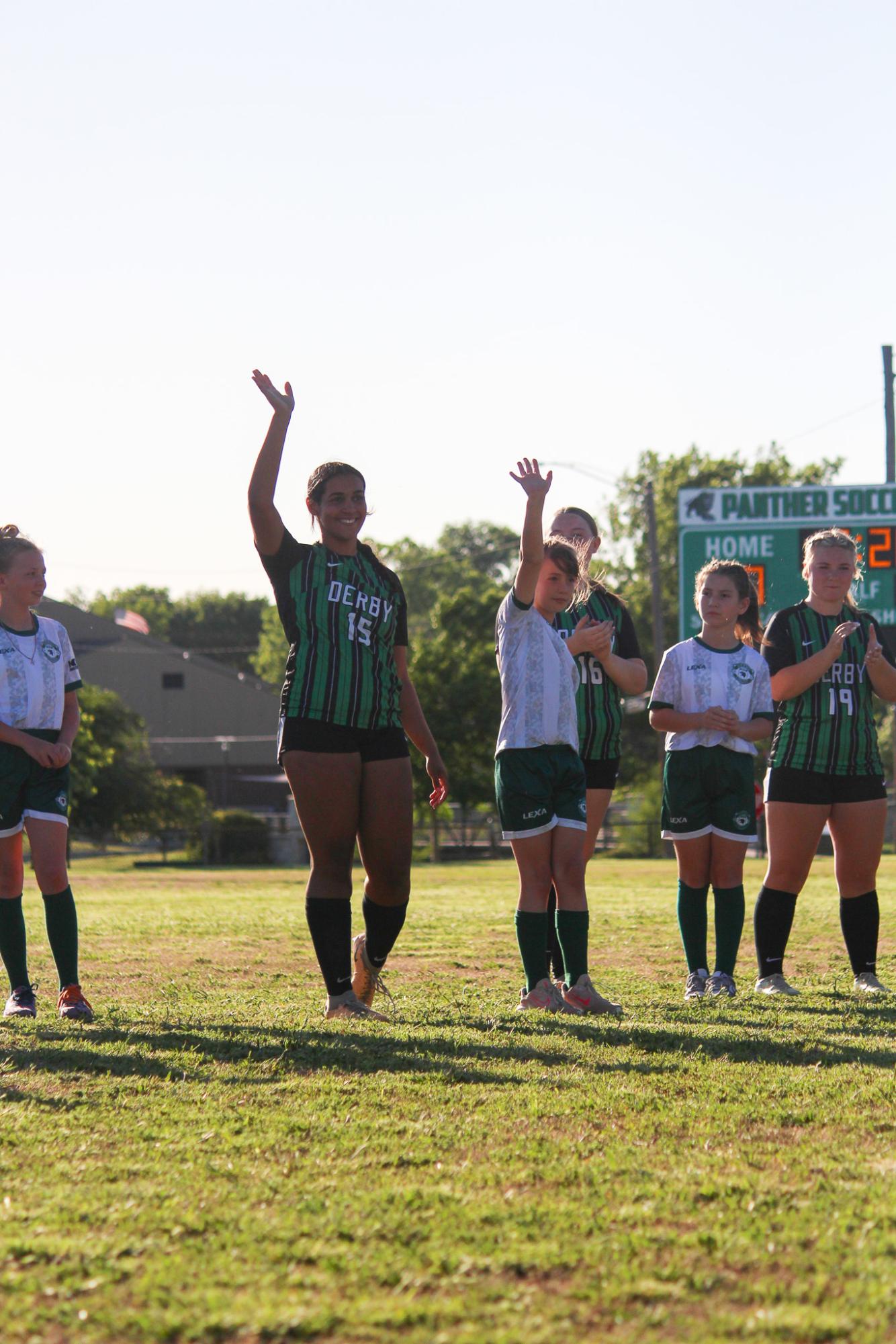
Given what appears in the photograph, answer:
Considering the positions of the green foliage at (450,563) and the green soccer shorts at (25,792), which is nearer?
the green soccer shorts at (25,792)

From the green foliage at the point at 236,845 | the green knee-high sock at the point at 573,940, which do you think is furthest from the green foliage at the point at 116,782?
the green knee-high sock at the point at 573,940

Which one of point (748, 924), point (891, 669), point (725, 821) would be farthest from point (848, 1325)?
point (748, 924)

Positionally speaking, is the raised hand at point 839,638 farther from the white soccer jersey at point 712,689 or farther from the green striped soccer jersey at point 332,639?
the green striped soccer jersey at point 332,639

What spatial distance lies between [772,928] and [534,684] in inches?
69.9

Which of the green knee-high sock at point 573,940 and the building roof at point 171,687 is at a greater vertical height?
the building roof at point 171,687

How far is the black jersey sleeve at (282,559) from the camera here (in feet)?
18.2

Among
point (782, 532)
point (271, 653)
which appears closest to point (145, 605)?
point (271, 653)

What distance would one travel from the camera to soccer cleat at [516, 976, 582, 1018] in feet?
18.6

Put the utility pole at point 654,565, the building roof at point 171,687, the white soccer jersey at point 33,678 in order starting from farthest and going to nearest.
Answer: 1. the building roof at point 171,687
2. the utility pole at point 654,565
3. the white soccer jersey at point 33,678

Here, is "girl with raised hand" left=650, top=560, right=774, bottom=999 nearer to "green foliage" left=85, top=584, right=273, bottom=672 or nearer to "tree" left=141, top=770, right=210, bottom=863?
"tree" left=141, top=770, right=210, bottom=863

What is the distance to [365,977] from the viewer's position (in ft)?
19.3

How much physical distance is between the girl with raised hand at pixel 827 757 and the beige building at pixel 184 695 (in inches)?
2104

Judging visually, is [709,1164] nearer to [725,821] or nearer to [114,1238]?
[114,1238]

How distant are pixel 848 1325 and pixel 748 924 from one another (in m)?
8.31
